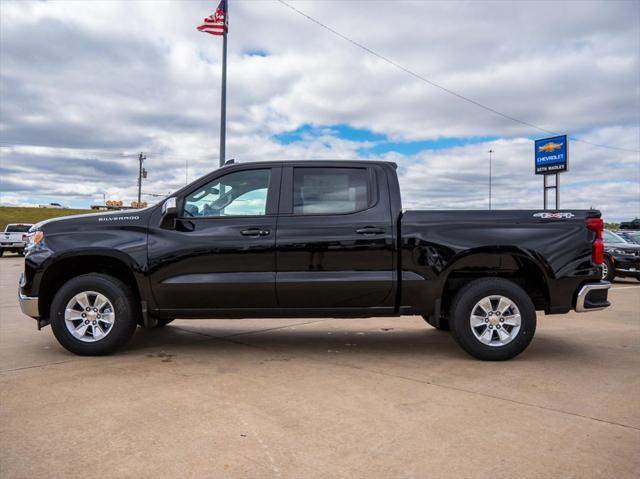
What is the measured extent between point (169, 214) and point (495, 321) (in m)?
3.34

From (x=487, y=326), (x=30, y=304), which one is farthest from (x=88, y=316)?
(x=487, y=326)

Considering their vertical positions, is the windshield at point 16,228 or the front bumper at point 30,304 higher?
the windshield at point 16,228

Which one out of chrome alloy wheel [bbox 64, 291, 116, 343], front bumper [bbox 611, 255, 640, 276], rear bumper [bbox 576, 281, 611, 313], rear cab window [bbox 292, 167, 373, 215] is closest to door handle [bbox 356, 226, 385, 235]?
rear cab window [bbox 292, 167, 373, 215]

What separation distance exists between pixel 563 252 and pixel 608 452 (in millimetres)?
2649

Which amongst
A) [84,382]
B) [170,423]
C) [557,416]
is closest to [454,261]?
[557,416]

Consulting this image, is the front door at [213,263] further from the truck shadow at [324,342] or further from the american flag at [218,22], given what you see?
the american flag at [218,22]

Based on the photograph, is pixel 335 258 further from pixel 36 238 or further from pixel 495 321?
pixel 36 238

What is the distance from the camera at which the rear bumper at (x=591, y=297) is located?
18.0 feet

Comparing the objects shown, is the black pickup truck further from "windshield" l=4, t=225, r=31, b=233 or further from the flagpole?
"windshield" l=4, t=225, r=31, b=233

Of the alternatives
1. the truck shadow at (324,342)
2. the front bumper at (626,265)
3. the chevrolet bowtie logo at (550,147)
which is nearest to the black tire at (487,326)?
the truck shadow at (324,342)

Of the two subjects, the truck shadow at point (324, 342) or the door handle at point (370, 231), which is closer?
the door handle at point (370, 231)

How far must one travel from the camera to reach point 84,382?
15.0ft

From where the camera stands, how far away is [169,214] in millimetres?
5457

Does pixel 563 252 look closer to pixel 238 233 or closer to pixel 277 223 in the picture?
pixel 277 223
